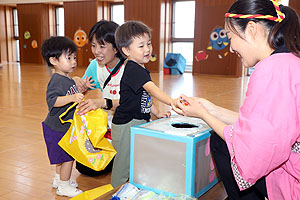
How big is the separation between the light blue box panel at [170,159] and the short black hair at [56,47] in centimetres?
67

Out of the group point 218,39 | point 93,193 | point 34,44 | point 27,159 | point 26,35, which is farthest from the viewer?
point 26,35

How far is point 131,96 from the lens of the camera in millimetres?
1670

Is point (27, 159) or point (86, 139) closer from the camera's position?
point (86, 139)

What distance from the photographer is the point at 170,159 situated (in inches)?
54.2

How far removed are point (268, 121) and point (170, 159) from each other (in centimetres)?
55

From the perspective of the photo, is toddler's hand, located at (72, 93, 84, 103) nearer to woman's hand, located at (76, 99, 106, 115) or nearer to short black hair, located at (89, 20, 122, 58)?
woman's hand, located at (76, 99, 106, 115)

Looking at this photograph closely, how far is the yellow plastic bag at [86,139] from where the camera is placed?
5.31 ft

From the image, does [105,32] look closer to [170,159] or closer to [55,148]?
[55,148]

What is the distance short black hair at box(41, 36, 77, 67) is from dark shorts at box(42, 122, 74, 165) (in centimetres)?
40

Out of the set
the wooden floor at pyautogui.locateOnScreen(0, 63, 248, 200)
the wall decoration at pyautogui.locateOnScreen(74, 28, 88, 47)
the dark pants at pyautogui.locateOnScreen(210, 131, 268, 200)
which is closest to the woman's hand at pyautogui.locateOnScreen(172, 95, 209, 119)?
the dark pants at pyautogui.locateOnScreen(210, 131, 268, 200)

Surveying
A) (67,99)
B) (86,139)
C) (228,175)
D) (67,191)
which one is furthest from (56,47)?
(228,175)

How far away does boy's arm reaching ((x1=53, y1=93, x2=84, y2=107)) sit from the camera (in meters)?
1.62

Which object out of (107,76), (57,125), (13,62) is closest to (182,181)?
(57,125)

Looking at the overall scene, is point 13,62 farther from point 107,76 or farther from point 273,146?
point 273,146
